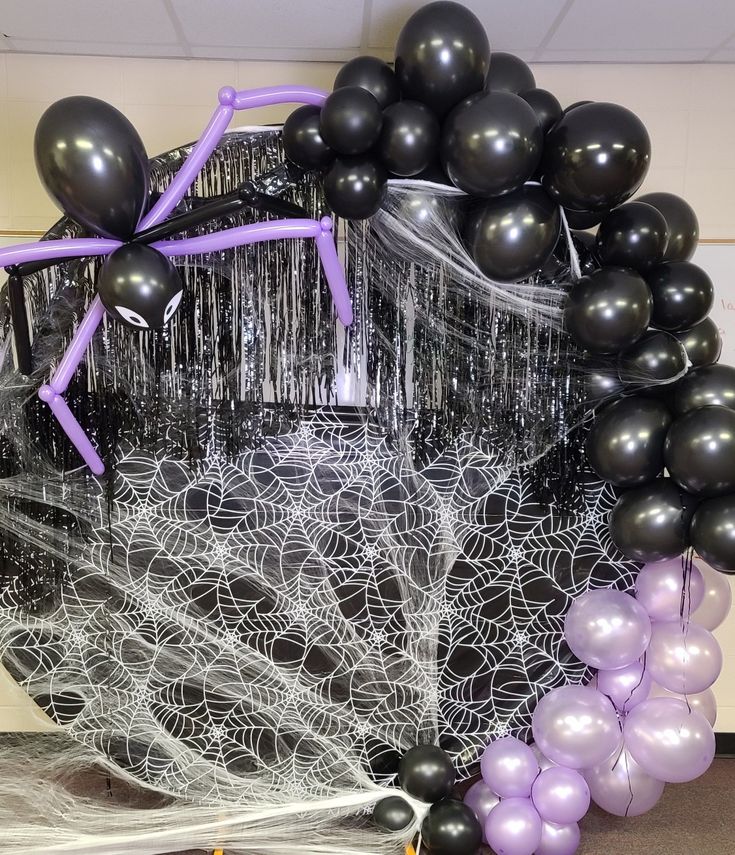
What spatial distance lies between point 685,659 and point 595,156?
124 cm

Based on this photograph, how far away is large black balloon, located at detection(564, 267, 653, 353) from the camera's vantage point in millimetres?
1388

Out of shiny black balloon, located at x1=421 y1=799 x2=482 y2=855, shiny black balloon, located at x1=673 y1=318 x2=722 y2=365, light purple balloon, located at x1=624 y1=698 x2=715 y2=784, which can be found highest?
shiny black balloon, located at x1=673 y1=318 x2=722 y2=365

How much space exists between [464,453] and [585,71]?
4.64ft

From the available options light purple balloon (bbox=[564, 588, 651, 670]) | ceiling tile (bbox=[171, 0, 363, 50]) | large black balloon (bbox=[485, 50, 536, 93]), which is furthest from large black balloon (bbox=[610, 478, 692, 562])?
ceiling tile (bbox=[171, 0, 363, 50])

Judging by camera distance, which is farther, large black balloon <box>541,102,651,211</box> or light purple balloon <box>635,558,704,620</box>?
light purple balloon <box>635,558,704,620</box>

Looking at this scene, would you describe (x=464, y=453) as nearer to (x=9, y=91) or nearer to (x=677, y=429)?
(x=677, y=429)

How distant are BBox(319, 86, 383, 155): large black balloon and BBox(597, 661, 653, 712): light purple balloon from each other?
1480 mm

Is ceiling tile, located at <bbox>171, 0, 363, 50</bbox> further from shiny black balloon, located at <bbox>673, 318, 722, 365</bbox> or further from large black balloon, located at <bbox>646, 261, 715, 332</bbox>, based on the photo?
→ shiny black balloon, located at <bbox>673, 318, 722, 365</bbox>

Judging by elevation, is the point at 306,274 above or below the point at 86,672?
above

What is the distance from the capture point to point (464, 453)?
65.5 inches

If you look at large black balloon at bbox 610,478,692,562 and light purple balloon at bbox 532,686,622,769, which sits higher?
large black balloon at bbox 610,478,692,562

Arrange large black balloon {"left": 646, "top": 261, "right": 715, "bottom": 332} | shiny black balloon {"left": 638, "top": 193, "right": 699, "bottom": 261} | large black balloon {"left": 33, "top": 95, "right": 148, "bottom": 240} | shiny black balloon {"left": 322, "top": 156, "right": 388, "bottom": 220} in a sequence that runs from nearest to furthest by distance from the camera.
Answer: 1. large black balloon {"left": 33, "top": 95, "right": 148, "bottom": 240}
2. shiny black balloon {"left": 322, "top": 156, "right": 388, "bottom": 220}
3. large black balloon {"left": 646, "top": 261, "right": 715, "bottom": 332}
4. shiny black balloon {"left": 638, "top": 193, "right": 699, "bottom": 261}

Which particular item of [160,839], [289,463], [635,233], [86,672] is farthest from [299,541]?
[635,233]

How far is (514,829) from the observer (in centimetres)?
156
